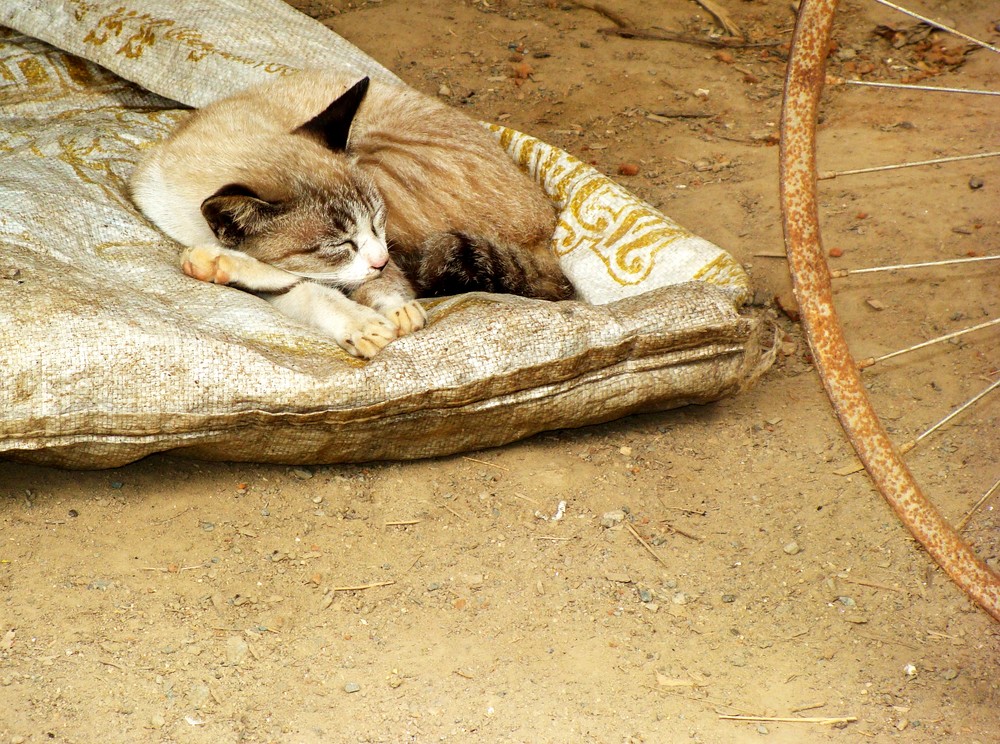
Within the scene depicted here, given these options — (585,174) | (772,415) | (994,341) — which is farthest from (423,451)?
(994,341)

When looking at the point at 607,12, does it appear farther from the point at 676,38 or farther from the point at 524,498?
the point at 524,498

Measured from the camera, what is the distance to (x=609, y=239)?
337cm

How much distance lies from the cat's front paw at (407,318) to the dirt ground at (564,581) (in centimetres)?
40

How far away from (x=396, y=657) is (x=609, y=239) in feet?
5.63

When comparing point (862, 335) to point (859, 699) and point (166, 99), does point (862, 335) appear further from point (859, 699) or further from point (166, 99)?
point (166, 99)

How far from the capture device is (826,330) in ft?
7.39

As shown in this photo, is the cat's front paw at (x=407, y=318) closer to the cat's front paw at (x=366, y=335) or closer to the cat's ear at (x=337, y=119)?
the cat's front paw at (x=366, y=335)

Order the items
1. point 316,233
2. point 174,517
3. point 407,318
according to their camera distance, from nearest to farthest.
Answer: point 174,517, point 407,318, point 316,233

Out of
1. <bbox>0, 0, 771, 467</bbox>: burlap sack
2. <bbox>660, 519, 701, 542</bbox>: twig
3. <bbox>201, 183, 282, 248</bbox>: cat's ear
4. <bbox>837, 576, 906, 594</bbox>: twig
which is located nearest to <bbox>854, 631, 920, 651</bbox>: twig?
<bbox>837, 576, 906, 594</bbox>: twig

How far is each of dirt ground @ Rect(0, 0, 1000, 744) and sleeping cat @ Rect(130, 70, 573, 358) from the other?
57 cm

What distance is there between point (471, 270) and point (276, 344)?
2.45ft

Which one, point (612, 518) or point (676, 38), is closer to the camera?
point (612, 518)

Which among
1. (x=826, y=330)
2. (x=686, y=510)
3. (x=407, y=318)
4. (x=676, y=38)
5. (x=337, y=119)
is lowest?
(x=686, y=510)

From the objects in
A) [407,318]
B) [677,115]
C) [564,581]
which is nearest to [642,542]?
[564,581]
